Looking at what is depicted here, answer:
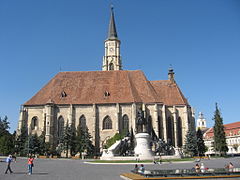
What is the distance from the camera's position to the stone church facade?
45.2m

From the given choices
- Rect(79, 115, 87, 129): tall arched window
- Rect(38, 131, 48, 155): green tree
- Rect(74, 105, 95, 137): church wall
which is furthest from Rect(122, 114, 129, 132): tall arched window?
Rect(38, 131, 48, 155): green tree

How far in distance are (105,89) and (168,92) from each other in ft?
40.5

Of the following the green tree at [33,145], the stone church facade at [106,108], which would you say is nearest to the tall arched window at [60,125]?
the stone church facade at [106,108]

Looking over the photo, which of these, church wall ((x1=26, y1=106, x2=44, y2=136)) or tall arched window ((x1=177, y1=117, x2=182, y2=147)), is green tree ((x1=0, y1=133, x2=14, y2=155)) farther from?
tall arched window ((x1=177, y1=117, x2=182, y2=147))

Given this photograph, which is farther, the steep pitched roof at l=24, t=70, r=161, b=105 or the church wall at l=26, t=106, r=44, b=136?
the steep pitched roof at l=24, t=70, r=161, b=105

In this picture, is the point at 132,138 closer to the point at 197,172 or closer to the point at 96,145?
the point at 96,145

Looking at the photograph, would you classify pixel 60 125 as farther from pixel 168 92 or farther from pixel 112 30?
pixel 112 30

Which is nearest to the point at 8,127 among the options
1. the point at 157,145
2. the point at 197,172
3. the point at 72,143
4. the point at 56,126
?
the point at 56,126

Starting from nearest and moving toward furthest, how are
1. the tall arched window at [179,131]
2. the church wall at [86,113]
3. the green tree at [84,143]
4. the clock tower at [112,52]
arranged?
the green tree at [84,143] → the church wall at [86,113] → the tall arched window at [179,131] → the clock tower at [112,52]

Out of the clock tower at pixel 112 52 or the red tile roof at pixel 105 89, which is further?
the clock tower at pixel 112 52

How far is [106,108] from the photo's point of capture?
46250 mm

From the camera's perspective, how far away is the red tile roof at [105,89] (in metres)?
47.0

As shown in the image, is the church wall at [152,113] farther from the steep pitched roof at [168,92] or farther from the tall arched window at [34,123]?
the tall arched window at [34,123]

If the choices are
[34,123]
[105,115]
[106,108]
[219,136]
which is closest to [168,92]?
[219,136]
